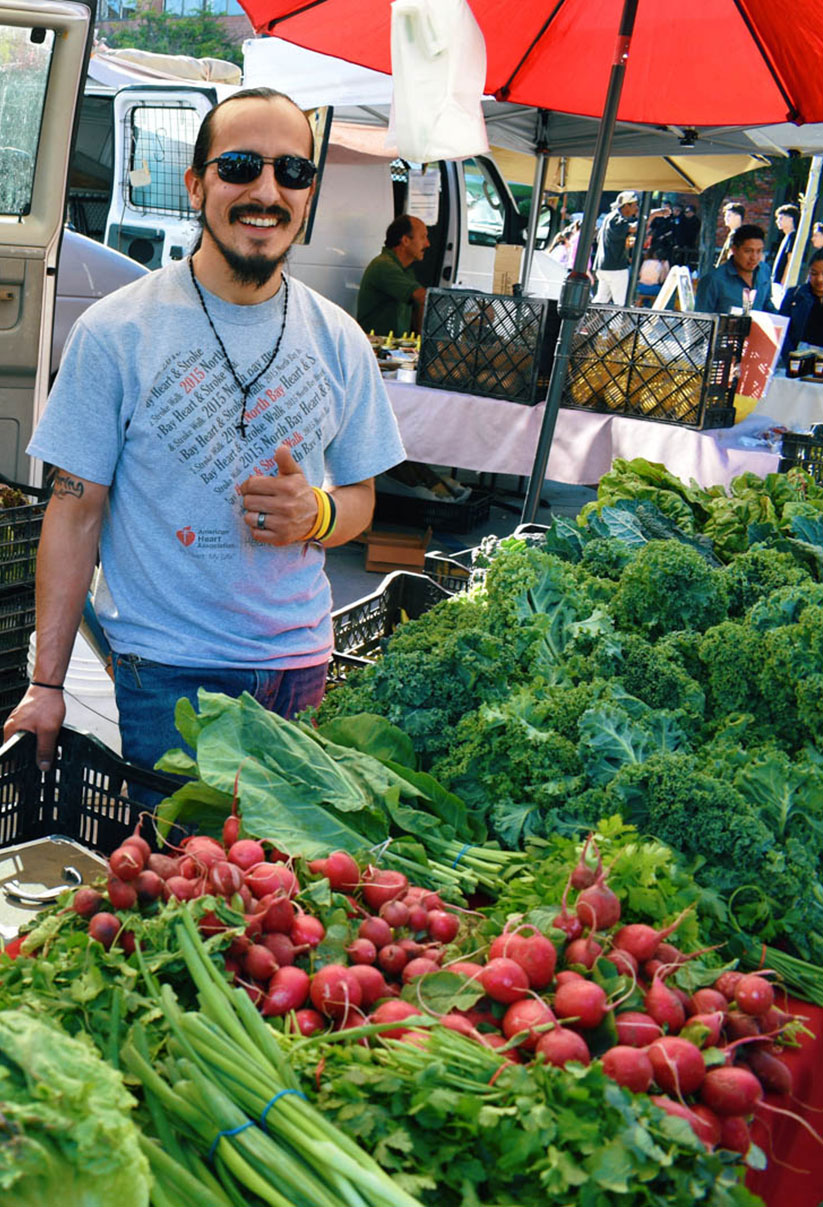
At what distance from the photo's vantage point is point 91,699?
Answer: 11.7 feet

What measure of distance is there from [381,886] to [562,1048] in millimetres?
423

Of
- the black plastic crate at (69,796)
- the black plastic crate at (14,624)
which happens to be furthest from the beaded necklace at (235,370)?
the black plastic crate at (14,624)

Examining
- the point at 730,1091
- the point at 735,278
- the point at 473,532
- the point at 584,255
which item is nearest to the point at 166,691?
the point at 730,1091

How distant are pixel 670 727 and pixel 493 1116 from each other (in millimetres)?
1116

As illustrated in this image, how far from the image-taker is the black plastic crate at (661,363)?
5.66m

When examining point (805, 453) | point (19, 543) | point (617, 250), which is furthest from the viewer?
point (617, 250)

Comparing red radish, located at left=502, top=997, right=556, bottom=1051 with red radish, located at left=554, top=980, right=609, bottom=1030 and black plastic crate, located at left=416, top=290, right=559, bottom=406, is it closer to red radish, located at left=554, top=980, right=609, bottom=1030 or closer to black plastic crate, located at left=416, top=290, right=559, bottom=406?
red radish, located at left=554, top=980, right=609, bottom=1030

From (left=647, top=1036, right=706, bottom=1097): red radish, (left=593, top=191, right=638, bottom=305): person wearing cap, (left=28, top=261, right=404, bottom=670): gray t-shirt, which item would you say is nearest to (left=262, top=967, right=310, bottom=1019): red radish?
(left=647, top=1036, right=706, bottom=1097): red radish

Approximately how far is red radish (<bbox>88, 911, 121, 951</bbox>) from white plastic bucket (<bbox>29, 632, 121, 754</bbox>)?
203 cm

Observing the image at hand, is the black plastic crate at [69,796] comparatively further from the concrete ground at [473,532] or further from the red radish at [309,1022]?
the concrete ground at [473,532]

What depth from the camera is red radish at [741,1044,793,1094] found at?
1.54 metres

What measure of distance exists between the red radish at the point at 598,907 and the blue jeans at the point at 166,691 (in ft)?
3.57

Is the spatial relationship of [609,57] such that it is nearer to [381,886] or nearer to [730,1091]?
[381,886]

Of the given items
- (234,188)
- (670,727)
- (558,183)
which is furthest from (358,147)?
(670,727)
